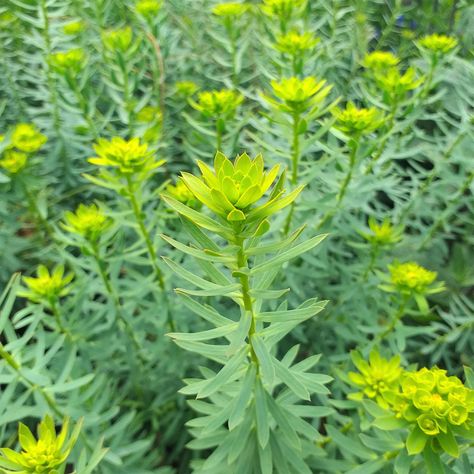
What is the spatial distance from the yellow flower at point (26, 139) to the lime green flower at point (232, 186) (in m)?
1.39

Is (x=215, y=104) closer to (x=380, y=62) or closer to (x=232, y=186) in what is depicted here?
(x=380, y=62)

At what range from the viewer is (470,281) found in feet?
8.30

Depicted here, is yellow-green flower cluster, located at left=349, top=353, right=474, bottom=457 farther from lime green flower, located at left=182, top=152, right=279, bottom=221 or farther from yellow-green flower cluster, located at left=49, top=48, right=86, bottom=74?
yellow-green flower cluster, located at left=49, top=48, right=86, bottom=74

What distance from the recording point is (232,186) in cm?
91

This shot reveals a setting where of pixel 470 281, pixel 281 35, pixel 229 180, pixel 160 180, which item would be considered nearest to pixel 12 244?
pixel 160 180

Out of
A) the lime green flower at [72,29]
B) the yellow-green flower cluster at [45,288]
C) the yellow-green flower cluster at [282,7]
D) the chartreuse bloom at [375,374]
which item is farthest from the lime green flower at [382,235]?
the lime green flower at [72,29]

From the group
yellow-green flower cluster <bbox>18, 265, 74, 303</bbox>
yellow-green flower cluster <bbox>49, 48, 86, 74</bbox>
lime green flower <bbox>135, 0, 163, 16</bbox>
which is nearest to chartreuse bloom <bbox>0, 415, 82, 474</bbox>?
yellow-green flower cluster <bbox>18, 265, 74, 303</bbox>

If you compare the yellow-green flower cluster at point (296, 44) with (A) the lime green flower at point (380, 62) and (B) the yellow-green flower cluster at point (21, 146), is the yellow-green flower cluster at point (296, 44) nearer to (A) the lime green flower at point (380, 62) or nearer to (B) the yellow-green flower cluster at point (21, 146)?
(A) the lime green flower at point (380, 62)

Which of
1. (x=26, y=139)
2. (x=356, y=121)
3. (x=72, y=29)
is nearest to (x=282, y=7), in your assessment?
(x=356, y=121)

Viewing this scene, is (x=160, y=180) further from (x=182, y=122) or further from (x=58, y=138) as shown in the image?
(x=58, y=138)

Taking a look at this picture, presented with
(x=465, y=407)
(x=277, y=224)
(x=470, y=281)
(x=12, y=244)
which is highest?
(x=465, y=407)

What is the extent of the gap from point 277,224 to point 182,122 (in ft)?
3.64

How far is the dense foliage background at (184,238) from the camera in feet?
5.38

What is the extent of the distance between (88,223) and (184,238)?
397mm
